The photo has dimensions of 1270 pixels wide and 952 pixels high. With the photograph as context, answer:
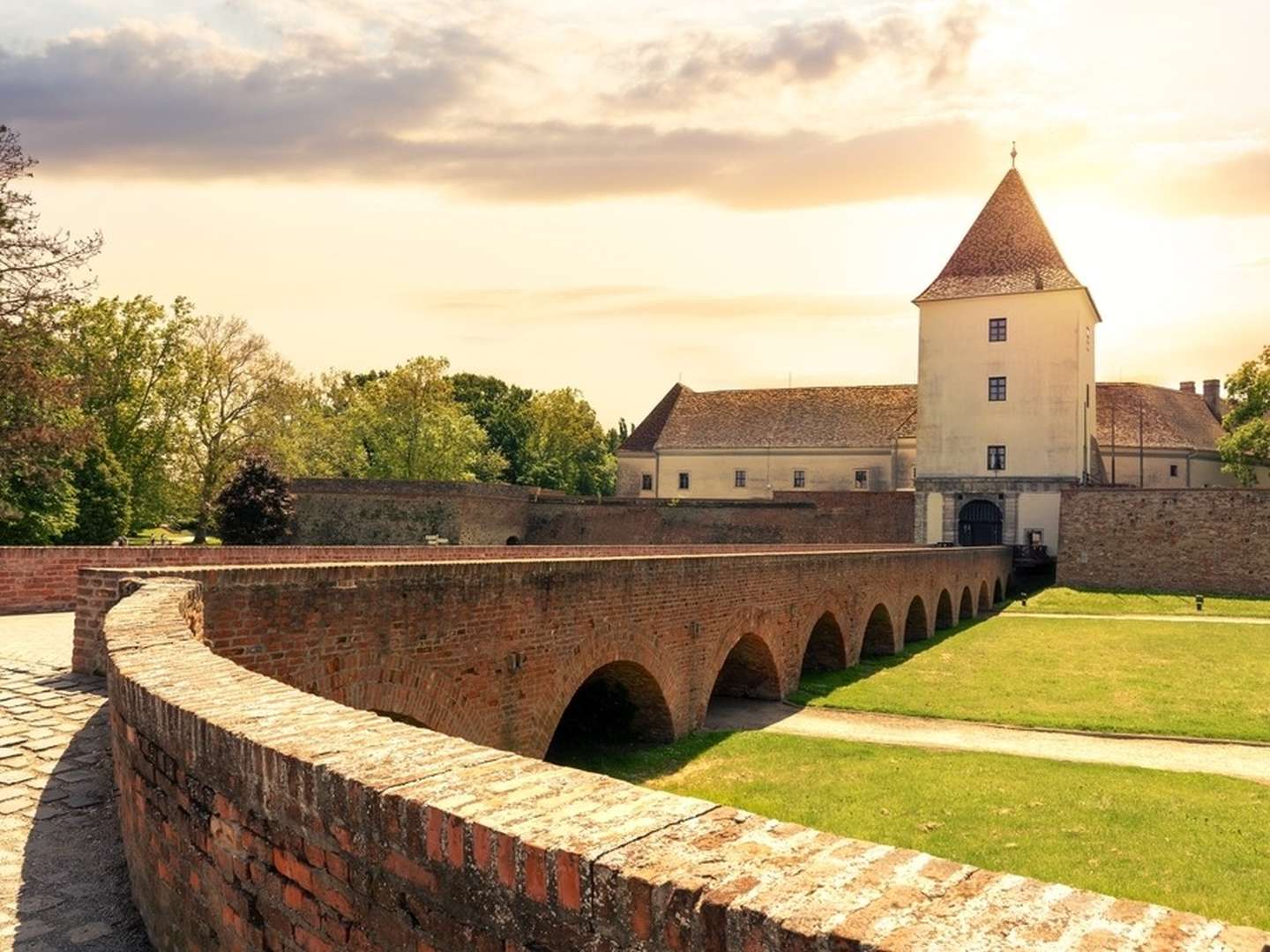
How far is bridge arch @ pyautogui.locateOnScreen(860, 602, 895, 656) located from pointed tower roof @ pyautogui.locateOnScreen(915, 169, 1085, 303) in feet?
85.7

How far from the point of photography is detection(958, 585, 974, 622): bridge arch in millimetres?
33844

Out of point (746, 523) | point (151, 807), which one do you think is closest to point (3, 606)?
point (151, 807)

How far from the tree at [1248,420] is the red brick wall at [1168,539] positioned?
1138cm

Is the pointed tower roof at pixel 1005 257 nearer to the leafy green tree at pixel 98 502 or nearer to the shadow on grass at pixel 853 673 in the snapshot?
the shadow on grass at pixel 853 673

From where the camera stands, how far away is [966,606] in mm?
34656

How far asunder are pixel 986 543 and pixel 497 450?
35.3 meters

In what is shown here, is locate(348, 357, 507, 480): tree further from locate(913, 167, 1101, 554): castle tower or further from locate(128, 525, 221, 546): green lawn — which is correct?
locate(913, 167, 1101, 554): castle tower

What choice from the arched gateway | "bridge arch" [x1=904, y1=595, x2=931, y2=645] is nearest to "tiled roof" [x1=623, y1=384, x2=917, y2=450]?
the arched gateway

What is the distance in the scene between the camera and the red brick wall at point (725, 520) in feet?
150

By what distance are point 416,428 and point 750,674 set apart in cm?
3767

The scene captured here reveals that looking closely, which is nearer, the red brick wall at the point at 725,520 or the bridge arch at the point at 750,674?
the bridge arch at the point at 750,674

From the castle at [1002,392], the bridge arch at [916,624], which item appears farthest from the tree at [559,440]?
the bridge arch at [916,624]

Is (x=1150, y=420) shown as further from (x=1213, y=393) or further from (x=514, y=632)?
(x=514, y=632)

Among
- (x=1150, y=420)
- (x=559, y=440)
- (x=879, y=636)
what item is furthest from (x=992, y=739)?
(x=559, y=440)
